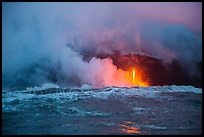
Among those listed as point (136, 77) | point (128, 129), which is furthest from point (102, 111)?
Answer: point (136, 77)

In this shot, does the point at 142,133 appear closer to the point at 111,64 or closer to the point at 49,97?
the point at 49,97

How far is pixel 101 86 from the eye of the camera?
1183 cm

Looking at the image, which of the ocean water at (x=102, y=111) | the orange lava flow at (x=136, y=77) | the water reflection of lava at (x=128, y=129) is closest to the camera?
the water reflection of lava at (x=128, y=129)

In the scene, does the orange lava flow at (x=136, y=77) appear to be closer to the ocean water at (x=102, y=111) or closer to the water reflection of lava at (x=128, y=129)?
the ocean water at (x=102, y=111)

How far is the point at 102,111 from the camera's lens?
8.62 metres

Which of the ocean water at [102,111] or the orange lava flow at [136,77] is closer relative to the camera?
the ocean water at [102,111]

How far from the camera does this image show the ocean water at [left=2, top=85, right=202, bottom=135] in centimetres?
677

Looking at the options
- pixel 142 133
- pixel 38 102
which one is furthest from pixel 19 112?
pixel 142 133

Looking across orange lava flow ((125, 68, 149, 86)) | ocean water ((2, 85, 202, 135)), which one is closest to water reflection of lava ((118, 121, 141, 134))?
ocean water ((2, 85, 202, 135))

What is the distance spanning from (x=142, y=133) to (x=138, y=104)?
10.6 feet

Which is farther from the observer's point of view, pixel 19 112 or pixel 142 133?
pixel 19 112

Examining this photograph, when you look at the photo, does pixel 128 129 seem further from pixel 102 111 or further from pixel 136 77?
pixel 136 77

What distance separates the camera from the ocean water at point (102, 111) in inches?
267

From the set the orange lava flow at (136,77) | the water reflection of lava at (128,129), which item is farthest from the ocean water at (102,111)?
the orange lava flow at (136,77)
